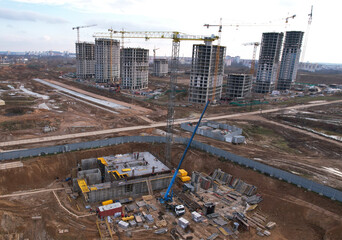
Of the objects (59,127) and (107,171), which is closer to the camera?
(107,171)

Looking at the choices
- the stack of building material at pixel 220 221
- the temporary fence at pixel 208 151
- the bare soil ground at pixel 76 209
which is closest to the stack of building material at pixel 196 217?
the stack of building material at pixel 220 221

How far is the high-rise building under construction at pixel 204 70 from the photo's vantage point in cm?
7569

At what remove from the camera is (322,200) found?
94.5ft

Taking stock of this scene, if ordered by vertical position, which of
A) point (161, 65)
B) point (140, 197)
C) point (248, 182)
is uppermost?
point (161, 65)

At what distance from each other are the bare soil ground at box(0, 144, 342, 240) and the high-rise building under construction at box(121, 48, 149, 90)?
6721 cm

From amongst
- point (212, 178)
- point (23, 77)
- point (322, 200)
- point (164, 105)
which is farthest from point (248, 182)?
point (23, 77)

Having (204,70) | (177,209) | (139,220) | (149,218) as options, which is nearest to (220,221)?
(177,209)

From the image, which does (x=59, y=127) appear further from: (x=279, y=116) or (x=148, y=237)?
(x=279, y=116)

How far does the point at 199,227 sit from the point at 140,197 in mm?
10013

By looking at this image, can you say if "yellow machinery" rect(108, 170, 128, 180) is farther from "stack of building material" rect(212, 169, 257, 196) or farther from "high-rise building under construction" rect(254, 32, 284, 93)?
"high-rise building under construction" rect(254, 32, 284, 93)

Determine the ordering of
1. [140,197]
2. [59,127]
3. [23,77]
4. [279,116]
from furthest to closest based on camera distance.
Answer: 1. [23,77]
2. [279,116]
3. [59,127]
4. [140,197]

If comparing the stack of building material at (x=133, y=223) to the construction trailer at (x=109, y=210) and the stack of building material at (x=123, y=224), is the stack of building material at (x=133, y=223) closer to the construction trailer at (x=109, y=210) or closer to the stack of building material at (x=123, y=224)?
the stack of building material at (x=123, y=224)

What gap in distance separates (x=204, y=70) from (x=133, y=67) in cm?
3536

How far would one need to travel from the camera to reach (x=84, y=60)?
134 meters
